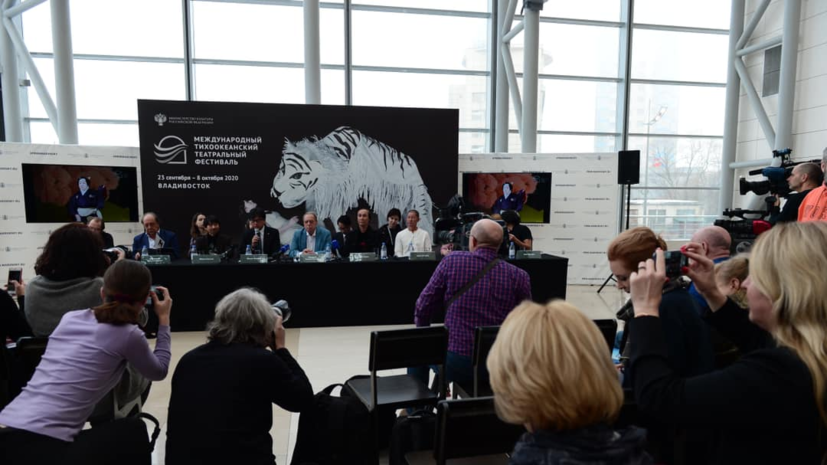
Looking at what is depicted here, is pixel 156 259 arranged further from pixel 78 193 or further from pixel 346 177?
pixel 346 177

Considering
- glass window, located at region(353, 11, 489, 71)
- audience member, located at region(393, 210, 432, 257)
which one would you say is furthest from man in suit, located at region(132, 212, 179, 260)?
glass window, located at region(353, 11, 489, 71)

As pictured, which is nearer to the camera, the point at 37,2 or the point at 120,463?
the point at 120,463

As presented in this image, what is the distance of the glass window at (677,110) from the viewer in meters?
10.4

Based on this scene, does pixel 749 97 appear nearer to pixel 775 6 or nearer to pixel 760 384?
pixel 775 6

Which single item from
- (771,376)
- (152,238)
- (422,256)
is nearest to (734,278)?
(771,376)

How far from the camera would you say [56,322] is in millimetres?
2357

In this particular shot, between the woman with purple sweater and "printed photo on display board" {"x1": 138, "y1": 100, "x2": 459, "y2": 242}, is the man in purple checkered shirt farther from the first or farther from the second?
"printed photo on display board" {"x1": 138, "y1": 100, "x2": 459, "y2": 242}

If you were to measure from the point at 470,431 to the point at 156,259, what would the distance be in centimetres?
473

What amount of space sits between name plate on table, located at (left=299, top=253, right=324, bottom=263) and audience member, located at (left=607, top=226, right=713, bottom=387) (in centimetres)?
422

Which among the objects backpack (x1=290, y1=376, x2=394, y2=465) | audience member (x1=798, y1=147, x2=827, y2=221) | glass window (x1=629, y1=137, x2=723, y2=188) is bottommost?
backpack (x1=290, y1=376, x2=394, y2=465)

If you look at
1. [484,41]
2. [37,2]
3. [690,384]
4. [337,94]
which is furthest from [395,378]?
[37,2]

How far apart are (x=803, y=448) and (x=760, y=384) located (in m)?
0.20

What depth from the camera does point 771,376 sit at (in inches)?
39.0

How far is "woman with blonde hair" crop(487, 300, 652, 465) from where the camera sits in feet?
2.95
